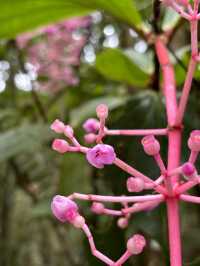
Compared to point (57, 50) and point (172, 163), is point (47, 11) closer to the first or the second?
point (172, 163)

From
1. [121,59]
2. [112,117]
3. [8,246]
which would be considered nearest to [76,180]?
[112,117]

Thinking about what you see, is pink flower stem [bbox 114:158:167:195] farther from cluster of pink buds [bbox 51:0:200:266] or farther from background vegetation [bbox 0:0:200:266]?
background vegetation [bbox 0:0:200:266]

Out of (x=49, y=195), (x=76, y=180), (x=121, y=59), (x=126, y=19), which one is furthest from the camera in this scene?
(x=49, y=195)

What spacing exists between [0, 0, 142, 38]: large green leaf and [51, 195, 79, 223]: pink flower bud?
39 cm

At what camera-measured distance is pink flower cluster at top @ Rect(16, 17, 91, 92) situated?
1492mm

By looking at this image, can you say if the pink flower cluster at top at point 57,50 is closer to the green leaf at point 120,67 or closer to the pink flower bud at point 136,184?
the green leaf at point 120,67

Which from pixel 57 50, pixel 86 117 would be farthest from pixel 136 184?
pixel 57 50

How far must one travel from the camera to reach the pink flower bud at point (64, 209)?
434 mm

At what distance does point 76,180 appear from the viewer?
112 centimetres

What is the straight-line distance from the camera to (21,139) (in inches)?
43.8

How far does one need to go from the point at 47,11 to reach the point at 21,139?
33cm

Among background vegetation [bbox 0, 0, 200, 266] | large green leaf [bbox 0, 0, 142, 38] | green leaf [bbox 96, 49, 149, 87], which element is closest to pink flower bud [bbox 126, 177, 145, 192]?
background vegetation [bbox 0, 0, 200, 266]

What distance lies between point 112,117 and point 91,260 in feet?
0.97

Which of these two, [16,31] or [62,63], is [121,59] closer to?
[16,31]
